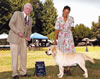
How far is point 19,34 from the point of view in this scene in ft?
19.3

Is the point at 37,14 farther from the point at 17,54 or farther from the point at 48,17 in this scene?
A: the point at 17,54

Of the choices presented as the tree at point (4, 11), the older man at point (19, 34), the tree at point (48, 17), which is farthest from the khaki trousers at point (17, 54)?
the tree at point (48, 17)

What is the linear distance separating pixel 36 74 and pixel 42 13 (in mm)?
46471

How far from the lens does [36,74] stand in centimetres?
673

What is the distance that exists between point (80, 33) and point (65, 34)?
57.2 m

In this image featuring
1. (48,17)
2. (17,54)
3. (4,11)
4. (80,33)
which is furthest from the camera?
(80,33)

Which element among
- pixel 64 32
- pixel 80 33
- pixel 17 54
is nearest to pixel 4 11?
pixel 64 32

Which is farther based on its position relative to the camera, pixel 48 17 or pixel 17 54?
pixel 48 17

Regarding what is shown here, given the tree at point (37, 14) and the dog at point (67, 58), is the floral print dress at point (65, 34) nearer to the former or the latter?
the dog at point (67, 58)

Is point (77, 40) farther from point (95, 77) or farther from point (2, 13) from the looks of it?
point (95, 77)

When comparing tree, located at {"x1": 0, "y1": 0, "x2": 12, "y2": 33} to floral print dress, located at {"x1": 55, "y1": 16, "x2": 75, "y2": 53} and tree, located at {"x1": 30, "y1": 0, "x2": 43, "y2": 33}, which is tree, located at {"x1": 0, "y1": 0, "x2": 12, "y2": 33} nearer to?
tree, located at {"x1": 30, "y1": 0, "x2": 43, "y2": 33}

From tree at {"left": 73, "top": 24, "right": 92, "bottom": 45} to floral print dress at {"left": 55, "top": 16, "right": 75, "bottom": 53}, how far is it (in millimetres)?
A: 55130

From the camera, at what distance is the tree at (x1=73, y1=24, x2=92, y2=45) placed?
204ft

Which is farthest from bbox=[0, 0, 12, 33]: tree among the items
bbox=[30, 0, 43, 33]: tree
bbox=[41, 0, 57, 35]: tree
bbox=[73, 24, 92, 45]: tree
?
bbox=[73, 24, 92, 45]: tree
